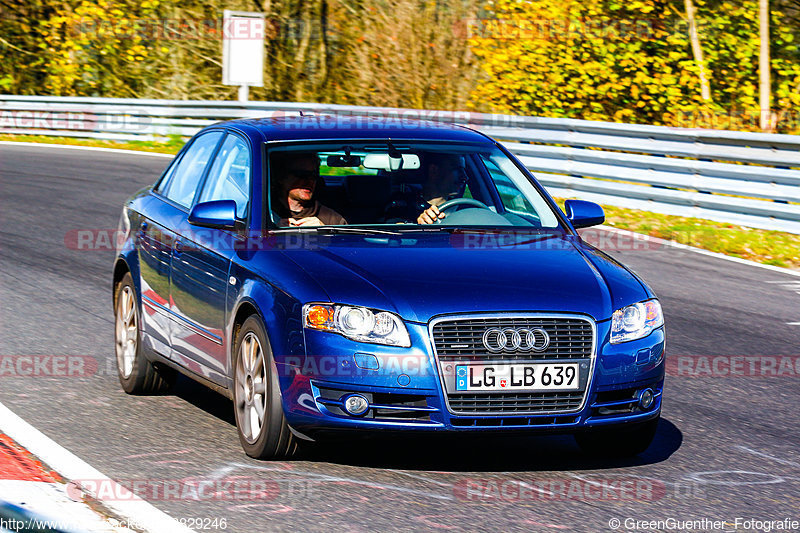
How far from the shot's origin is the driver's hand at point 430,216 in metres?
6.96

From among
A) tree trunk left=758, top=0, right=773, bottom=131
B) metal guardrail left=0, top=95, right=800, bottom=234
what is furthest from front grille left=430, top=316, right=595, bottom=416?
tree trunk left=758, top=0, right=773, bottom=131

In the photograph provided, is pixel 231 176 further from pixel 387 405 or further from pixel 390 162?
pixel 387 405

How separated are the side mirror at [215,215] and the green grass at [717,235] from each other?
28.7 ft

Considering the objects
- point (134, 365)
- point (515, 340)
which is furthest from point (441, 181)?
point (134, 365)

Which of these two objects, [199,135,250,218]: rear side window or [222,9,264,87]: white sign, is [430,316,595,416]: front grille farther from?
[222,9,264,87]: white sign

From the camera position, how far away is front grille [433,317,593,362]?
5578mm

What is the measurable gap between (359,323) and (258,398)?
740 mm

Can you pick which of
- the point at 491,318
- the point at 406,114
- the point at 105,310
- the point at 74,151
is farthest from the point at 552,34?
the point at 491,318

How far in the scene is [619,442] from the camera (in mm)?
6250

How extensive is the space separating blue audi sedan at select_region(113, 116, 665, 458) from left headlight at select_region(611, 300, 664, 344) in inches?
0.4

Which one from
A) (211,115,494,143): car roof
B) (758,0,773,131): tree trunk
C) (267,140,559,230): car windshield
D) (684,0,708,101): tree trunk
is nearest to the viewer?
(267,140,559,230): car windshield

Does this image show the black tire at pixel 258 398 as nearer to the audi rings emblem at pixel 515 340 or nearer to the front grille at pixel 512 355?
the front grille at pixel 512 355

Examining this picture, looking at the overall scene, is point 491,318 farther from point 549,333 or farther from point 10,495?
point 10,495

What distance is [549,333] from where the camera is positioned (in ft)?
18.6
